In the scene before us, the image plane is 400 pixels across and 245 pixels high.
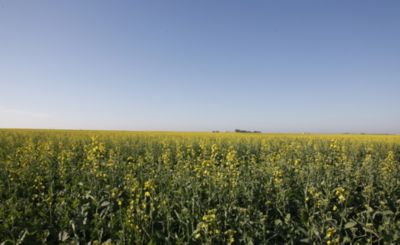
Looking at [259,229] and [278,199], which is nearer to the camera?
[259,229]

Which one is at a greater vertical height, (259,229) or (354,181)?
(354,181)

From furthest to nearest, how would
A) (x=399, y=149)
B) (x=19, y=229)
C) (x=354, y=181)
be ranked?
(x=399, y=149), (x=354, y=181), (x=19, y=229)

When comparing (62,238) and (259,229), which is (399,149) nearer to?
(259,229)

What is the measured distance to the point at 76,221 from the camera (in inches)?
149

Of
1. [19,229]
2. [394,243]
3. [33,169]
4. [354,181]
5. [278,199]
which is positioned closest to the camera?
[394,243]

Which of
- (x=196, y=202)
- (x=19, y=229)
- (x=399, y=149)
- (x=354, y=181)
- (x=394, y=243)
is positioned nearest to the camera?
(x=394, y=243)

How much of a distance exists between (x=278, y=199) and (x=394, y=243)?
170 centimetres

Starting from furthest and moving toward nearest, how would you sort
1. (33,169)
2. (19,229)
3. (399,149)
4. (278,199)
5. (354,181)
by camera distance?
1. (399,149)
2. (33,169)
3. (354,181)
4. (278,199)
5. (19,229)

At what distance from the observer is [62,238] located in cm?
348

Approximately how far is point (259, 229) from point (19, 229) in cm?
333

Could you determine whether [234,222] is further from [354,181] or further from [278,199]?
[354,181]

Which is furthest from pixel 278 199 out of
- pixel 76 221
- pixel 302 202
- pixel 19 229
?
pixel 19 229

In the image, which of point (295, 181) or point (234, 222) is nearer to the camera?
point (234, 222)

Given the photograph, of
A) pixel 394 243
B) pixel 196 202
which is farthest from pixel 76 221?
pixel 394 243
